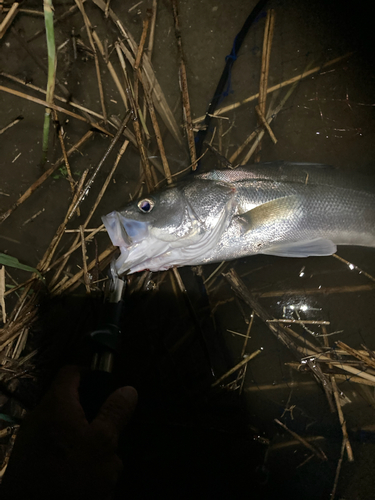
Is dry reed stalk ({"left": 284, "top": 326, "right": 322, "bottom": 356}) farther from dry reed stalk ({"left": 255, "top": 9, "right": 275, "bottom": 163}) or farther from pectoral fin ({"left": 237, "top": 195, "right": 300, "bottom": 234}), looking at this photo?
dry reed stalk ({"left": 255, "top": 9, "right": 275, "bottom": 163})

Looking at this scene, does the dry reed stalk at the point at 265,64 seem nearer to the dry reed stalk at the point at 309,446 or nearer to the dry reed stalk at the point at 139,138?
the dry reed stalk at the point at 139,138

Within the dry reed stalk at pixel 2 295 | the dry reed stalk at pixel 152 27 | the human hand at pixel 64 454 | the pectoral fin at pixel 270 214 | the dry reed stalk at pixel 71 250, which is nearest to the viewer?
the human hand at pixel 64 454

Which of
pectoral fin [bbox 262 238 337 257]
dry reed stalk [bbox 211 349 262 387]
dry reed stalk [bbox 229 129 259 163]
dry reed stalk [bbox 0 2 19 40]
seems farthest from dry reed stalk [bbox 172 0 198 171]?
dry reed stalk [bbox 211 349 262 387]

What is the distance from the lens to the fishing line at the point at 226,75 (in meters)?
3.11

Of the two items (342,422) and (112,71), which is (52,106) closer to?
(112,71)

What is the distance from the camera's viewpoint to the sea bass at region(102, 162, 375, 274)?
246cm

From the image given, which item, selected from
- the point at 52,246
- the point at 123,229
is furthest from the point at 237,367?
the point at 52,246

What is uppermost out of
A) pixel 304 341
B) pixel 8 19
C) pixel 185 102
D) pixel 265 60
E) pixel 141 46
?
pixel 8 19

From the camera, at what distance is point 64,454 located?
1.72 metres

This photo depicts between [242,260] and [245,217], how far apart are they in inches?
27.5

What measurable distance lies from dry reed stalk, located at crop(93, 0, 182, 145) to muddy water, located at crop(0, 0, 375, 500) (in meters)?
0.10

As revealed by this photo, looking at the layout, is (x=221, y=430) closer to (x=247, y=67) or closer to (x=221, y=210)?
(x=221, y=210)

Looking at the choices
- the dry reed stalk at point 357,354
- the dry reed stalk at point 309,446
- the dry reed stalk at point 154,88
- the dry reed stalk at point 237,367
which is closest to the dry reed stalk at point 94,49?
the dry reed stalk at point 154,88

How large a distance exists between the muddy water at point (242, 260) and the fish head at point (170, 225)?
1.94ft
